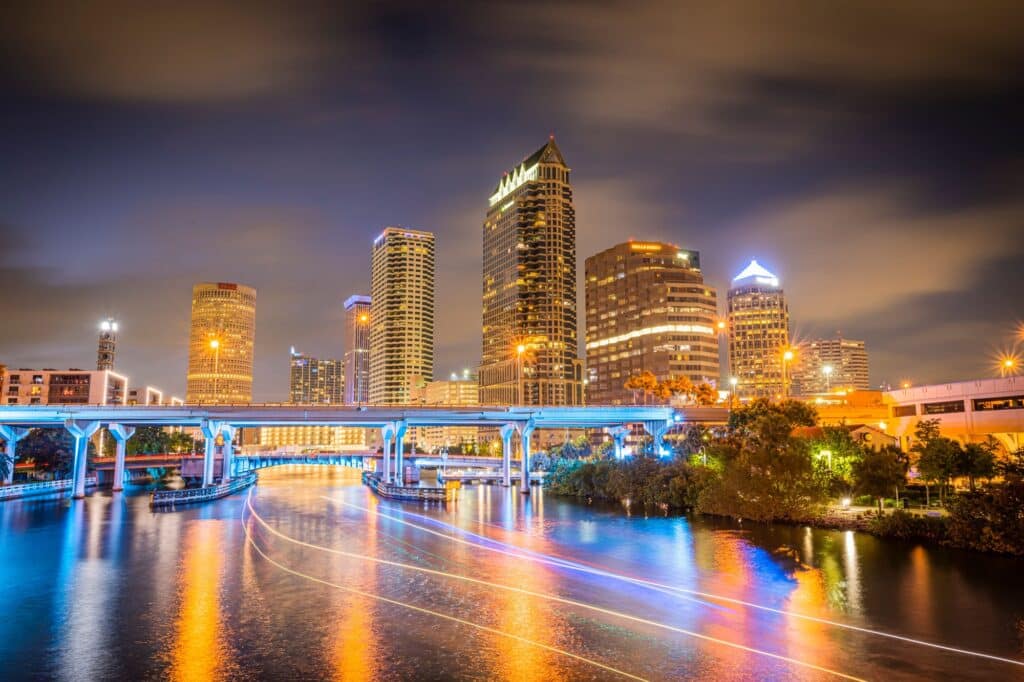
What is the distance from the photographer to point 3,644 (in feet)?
85.1

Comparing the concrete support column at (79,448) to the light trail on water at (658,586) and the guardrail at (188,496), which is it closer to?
the guardrail at (188,496)

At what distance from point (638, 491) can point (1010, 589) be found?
55.4 meters

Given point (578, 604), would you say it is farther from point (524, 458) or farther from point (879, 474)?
point (524, 458)

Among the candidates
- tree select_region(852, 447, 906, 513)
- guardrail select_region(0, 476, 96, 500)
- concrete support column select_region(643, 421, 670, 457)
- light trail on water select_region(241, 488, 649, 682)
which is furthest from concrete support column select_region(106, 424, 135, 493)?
tree select_region(852, 447, 906, 513)

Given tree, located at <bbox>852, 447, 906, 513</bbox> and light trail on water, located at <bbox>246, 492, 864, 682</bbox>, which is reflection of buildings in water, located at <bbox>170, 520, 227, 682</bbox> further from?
tree, located at <bbox>852, 447, 906, 513</bbox>

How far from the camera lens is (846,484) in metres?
65.9

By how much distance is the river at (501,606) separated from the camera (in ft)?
76.4

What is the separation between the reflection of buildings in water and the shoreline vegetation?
4622 centimetres

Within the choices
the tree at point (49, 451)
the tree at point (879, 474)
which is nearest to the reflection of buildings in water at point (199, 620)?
the tree at point (879, 474)

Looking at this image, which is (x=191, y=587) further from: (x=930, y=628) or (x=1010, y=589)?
(x=1010, y=589)

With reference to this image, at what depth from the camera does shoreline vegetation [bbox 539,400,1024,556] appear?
153 feet

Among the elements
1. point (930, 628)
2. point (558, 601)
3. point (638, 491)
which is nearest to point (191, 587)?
point (558, 601)

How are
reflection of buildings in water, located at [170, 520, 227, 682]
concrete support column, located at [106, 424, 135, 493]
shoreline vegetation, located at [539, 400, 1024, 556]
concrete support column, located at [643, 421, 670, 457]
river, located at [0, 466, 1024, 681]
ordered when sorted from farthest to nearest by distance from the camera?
concrete support column, located at [643, 421, 670, 457] → concrete support column, located at [106, 424, 135, 493] → shoreline vegetation, located at [539, 400, 1024, 556] → river, located at [0, 466, 1024, 681] → reflection of buildings in water, located at [170, 520, 227, 682]

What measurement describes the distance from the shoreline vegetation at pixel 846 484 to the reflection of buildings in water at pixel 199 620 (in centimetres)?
4622
